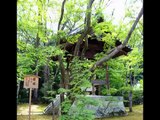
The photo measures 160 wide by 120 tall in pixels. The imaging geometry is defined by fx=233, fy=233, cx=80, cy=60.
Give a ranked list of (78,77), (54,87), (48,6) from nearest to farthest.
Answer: (78,77) → (48,6) → (54,87)

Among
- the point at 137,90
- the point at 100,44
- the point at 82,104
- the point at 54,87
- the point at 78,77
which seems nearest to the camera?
the point at 82,104

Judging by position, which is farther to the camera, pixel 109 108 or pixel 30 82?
pixel 109 108

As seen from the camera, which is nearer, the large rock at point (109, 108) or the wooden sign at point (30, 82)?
the wooden sign at point (30, 82)

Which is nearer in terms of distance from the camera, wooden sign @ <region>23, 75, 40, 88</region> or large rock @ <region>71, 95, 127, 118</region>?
wooden sign @ <region>23, 75, 40, 88</region>

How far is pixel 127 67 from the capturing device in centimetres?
934

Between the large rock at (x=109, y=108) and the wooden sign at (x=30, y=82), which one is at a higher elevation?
the wooden sign at (x=30, y=82)

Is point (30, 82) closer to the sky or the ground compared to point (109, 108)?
closer to the sky

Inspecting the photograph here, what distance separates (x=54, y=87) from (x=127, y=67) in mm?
4953

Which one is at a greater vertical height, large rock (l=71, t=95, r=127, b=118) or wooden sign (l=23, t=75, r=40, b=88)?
wooden sign (l=23, t=75, r=40, b=88)

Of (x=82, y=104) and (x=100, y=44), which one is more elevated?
(x=100, y=44)
